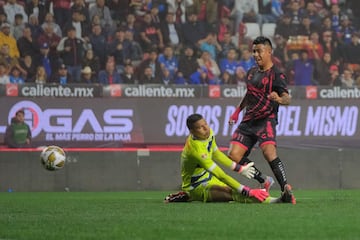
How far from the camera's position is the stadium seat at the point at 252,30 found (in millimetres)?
22969

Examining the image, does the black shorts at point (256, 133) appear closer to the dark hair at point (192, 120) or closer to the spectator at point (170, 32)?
the dark hair at point (192, 120)

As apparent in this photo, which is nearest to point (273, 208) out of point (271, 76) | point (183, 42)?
point (271, 76)

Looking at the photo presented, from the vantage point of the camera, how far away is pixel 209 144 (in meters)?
12.7

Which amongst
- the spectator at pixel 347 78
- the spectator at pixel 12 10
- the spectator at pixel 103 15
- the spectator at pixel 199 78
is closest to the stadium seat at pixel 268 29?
the spectator at pixel 347 78

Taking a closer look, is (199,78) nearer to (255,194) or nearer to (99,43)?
(99,43)

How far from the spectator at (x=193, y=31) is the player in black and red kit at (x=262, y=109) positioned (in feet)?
28.3

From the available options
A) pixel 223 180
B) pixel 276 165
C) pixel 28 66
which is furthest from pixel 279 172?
pixel 28 66

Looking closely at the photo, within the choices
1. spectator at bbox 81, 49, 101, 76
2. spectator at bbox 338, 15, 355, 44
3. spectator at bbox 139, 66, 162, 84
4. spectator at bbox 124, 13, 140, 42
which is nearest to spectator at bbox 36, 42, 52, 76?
spectator at bbox 81, 49, 101, 76

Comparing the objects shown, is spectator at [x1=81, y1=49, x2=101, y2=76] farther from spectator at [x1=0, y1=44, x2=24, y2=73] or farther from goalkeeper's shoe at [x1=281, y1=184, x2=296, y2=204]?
goalkeeper's shoe at [x1=281, y1=184, x2=296, y2=204]

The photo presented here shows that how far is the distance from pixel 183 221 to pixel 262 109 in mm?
4364

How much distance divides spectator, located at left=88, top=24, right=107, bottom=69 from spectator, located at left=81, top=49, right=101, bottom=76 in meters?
0.09

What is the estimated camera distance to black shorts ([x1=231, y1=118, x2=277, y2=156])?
13.5 metres

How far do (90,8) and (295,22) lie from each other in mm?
4923

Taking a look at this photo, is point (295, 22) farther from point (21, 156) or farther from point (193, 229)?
point (193, 229)
